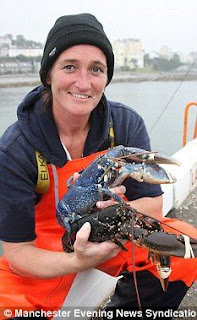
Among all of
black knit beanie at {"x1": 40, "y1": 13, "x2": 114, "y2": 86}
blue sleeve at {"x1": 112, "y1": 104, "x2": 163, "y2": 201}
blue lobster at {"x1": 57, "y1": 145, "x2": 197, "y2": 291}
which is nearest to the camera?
blue lobster at {"x1": 57, "y1": 145, "x2": 197, "y2": 291}

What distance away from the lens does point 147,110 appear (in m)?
24.2

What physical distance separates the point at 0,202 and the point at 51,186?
332 millimetres

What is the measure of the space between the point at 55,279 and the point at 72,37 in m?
1.48

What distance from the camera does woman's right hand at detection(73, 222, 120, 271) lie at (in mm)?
1854

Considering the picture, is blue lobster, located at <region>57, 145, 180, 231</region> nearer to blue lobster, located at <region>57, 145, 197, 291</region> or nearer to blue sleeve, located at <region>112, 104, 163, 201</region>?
blue lobster, located at <region>57, 145, 197, 291</region>

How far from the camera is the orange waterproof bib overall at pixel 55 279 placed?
2.17 m

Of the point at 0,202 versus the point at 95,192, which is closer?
the point at 95,192

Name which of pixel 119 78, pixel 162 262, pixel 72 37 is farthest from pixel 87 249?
pixel 119 78

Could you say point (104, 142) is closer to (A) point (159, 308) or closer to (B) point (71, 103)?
(B) point (71, 103)

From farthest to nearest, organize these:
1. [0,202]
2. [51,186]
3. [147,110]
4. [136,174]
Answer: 1. [147,110]
2. [51,186]
3. [0,202]
4. [136,174]

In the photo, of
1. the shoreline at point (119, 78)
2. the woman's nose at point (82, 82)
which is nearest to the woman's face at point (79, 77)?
the woman's nose at point (82, 82)

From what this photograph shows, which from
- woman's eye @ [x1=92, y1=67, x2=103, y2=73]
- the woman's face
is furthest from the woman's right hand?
woman's eye @ [x1=92, y1=67, x2=103, y2=73]

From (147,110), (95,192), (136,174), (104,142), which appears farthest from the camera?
(147,110)

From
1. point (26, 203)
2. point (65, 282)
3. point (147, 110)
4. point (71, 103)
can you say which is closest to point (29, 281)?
point (65, 282)
